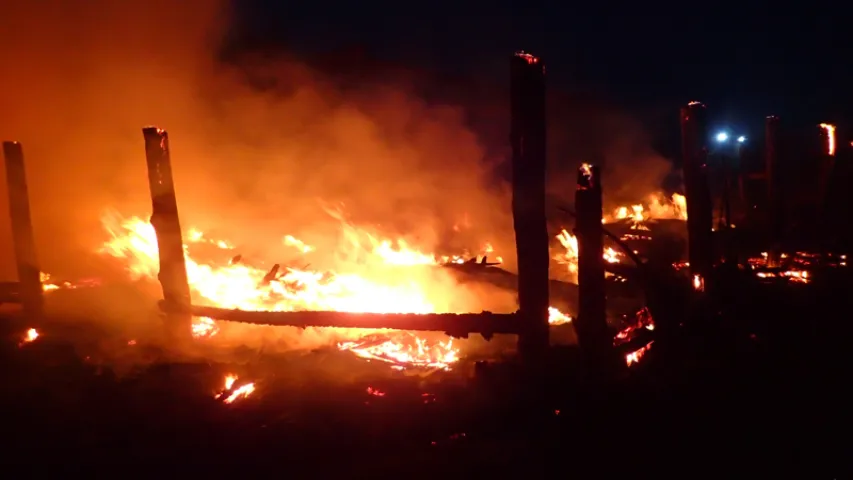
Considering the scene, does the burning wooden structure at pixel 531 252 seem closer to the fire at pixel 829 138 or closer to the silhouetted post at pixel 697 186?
the silhouetted post at pixel 697 186

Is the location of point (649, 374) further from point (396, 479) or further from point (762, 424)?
point (396, 479)

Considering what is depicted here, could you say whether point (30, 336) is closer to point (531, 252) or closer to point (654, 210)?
point (531, 252)

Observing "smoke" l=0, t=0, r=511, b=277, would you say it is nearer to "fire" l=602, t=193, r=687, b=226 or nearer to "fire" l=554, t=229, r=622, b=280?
"fire" l=554, t=229, r=622, b=280

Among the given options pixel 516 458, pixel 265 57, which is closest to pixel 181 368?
pixel 516 458

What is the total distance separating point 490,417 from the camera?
23.5 ft

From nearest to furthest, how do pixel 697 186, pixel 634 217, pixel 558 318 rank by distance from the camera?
pixel 697 186 → pixel 558 318 → pixel 634 217

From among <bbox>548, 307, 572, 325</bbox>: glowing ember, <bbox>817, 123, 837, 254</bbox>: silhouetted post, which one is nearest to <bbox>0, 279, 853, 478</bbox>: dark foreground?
<bbox>548, 307, 572, 325</bbox>: glowing ember

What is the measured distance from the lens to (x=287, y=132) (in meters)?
18.3

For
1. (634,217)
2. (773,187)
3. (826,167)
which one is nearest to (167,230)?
(773,187)

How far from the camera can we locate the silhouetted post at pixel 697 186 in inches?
386

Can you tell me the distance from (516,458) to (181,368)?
18.3 feet

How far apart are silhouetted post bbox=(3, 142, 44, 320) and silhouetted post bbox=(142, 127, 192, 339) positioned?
11.0 ft

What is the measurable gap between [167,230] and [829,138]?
15.5 m

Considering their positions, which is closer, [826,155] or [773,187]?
[826,155]
